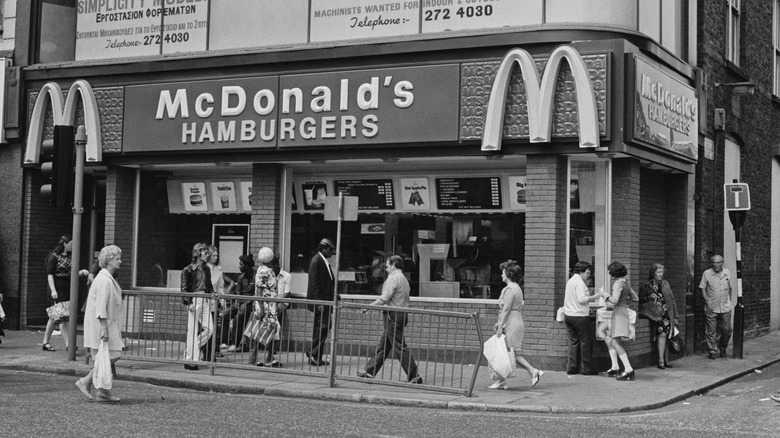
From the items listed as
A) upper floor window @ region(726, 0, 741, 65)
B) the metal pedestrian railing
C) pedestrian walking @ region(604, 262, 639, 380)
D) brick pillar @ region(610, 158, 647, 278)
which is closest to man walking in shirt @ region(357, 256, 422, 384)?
the metal pedestrian railing

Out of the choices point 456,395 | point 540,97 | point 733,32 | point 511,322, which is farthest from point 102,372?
point 733,32

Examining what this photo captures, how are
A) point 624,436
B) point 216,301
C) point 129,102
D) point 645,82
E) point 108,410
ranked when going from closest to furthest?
1. point 624,436
2. point 108,410
3. point 216,301
4. point 645,82
5. point 129,102

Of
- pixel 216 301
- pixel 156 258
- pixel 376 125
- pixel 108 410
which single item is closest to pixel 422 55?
pixel 376 125

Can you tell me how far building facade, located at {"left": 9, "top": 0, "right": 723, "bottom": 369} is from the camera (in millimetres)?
14656

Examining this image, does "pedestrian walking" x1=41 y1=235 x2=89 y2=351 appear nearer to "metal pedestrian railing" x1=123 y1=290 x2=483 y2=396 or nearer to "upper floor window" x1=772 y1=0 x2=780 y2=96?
"metal pedestrian railing" x1=123 y1=290 x2=483 y2=396

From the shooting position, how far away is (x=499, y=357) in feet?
41.1

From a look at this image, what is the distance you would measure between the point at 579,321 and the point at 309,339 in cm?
386

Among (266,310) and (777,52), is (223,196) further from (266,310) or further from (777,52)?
(777,52)

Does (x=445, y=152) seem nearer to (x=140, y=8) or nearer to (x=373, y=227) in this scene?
(x=373, y=227)

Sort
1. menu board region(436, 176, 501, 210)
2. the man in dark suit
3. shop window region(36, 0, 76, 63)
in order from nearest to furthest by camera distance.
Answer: the man in dark suit → menu board region(436, 176, 501, 210) → shop window region(36, 0, 76, 63)

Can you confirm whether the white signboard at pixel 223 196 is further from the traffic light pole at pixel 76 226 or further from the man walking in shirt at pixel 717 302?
the man walking in shirt at pixel 717 302

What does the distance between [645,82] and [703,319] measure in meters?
5.63

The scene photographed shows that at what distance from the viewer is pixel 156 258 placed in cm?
1847

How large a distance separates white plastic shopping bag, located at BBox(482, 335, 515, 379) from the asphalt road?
1.31 metres
